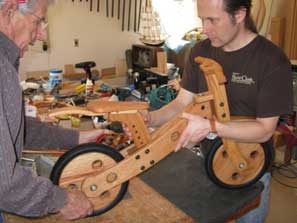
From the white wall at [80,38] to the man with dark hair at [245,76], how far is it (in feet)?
7.88

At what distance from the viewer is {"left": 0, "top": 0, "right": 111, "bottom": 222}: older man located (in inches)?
27.5

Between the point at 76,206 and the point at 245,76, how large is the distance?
71cm

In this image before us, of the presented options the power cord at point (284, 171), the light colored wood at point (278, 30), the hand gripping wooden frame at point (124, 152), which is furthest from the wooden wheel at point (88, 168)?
the light colored wood at point (278, 30)

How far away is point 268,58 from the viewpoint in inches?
44.7

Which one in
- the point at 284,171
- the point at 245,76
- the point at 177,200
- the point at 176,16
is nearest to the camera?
the point at 177,200

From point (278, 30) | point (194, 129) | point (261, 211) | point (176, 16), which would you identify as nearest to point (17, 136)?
point (194, 129)

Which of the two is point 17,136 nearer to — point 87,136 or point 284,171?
point 87,136

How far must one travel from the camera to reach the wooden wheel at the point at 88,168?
0.92 m

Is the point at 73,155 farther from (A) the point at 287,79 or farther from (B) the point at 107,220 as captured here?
(A) the point at 287,79

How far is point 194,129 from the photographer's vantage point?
3.15 feet

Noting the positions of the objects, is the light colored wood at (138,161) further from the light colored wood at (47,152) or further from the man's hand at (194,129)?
the light colored wood at (47,152)

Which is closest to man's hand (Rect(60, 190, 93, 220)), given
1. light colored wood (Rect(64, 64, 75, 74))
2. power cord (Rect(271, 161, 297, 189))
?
power cord (Rect(271, 161, 297, 189))

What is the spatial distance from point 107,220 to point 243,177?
1.57 ft

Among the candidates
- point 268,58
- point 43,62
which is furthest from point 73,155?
point 43,62
